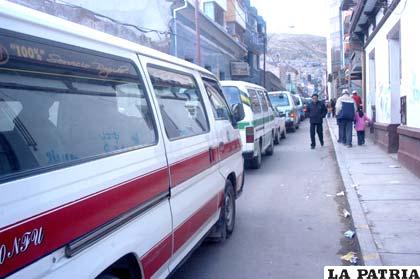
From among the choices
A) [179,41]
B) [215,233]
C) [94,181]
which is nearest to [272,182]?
[215,233]

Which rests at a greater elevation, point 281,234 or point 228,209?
point 228,209

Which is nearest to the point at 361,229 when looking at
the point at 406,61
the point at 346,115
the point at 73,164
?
the point at 73,164

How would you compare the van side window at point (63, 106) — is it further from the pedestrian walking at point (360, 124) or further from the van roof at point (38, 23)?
the pedestrian walking at point (360, 124)

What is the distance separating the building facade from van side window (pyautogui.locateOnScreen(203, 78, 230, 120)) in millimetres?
4306

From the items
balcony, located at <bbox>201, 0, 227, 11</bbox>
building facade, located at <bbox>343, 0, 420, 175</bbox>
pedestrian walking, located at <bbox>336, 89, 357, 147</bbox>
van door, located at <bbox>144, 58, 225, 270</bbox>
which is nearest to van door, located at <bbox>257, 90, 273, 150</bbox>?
pedestrian walking, located at <bbox>336, 89, 357, 147</bbox>

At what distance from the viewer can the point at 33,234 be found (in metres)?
2.04

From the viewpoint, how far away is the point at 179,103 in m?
4.31

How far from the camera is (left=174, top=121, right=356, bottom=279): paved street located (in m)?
4.77

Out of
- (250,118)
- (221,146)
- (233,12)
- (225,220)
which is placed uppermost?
(233,12)

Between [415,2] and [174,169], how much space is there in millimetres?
7015

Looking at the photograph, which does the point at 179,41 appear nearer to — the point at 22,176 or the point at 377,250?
the point at 377,250

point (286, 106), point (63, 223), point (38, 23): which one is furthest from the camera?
point (286, 106)

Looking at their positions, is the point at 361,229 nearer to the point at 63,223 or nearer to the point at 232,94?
the point at 63,223

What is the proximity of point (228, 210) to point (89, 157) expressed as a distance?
132 inches
